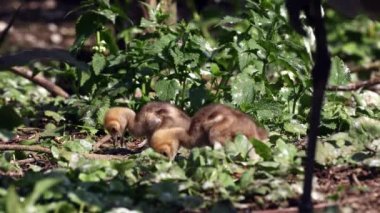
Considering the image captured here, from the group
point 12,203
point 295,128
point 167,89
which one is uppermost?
point 167,89

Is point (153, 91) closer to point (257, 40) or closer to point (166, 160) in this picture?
point (257, 40)

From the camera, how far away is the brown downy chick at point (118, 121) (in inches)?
234

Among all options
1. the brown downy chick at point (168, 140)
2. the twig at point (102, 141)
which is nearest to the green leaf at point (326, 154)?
the brown downy chick at point (168, 140)

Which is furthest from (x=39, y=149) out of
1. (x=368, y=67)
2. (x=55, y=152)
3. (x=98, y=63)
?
(x=368, y=67)

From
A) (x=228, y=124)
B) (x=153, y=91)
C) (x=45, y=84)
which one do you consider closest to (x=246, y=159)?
(x=228, y=124)

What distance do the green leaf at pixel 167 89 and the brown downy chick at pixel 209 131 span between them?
2.70ft

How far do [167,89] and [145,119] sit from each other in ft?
1.82

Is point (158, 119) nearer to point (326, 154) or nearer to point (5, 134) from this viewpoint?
→ point (326, 154)

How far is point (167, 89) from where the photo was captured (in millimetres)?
6297

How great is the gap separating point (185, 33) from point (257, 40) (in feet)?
1.39

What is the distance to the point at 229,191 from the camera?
4.68 m

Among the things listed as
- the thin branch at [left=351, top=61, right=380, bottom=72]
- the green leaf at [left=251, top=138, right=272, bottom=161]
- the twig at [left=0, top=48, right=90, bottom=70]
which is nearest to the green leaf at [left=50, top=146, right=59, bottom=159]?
the twig at [left=0, top=48, right=90, bottom=70]

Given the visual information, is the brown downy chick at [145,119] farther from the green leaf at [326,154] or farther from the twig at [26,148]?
the green leaf at [326,154]

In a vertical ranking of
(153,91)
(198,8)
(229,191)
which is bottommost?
(229,191)
